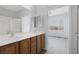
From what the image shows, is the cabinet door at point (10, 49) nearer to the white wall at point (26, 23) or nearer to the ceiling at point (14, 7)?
the white wall at point (26, 23)

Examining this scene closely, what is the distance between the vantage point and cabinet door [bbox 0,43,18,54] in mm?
1252

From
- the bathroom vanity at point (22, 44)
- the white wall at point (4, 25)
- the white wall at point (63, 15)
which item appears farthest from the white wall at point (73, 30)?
the white wall at point (4, 25)

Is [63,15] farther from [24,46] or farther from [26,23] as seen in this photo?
[24,46]

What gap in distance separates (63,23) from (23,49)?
0.88 meters

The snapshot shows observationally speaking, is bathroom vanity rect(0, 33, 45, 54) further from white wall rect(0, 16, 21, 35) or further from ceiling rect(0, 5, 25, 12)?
ceiling rect(0, 5, 25, 12)

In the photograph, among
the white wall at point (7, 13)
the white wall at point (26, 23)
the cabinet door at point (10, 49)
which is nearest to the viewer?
the cabinet door at point (10, 49)

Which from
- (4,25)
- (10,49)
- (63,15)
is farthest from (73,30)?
(4,25)

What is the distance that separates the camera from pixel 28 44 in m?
1.78

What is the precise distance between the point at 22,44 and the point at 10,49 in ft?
0.88

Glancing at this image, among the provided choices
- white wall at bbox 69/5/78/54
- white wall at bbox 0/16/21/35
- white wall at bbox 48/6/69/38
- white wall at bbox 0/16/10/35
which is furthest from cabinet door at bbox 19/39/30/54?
white wall at bbox 69/5/78/54

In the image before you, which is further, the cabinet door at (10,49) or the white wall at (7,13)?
the white wall at (7,13)

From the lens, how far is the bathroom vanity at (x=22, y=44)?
51.3 inches
